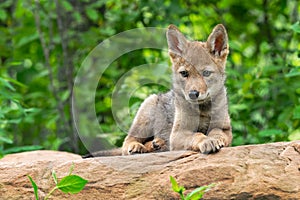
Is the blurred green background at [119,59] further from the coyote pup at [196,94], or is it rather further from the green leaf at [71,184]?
the green leaf at [71,184]

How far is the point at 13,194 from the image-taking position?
553 centimetres

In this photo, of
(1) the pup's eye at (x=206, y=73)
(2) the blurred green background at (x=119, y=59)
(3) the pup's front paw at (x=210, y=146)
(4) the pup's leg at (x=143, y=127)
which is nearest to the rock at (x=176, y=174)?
(3) the pup's front paw at (x=210, y=146)

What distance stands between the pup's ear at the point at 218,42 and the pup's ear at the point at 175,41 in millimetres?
330

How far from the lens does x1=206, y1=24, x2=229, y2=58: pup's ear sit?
638 cm

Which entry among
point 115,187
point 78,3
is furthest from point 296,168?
point 78,3

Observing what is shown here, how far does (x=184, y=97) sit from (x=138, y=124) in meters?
0.92

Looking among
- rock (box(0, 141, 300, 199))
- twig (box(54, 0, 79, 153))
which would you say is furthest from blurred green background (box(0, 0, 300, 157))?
rock (box(0, 141, 300, 199))

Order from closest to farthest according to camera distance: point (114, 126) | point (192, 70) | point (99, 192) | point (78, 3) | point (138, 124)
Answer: point (99, 192)
point (192, 70)
point (138, 124)
point (114, 126)
point (78, 3)

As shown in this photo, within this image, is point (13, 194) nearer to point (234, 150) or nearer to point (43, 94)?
point (234, 150)

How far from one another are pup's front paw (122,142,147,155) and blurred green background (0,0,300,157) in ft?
5.56

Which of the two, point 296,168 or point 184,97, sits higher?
point 184,97

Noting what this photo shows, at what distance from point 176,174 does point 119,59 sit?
209 inches

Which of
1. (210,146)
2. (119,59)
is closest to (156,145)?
(210,146)

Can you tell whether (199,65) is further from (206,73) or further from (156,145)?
(156,145)
